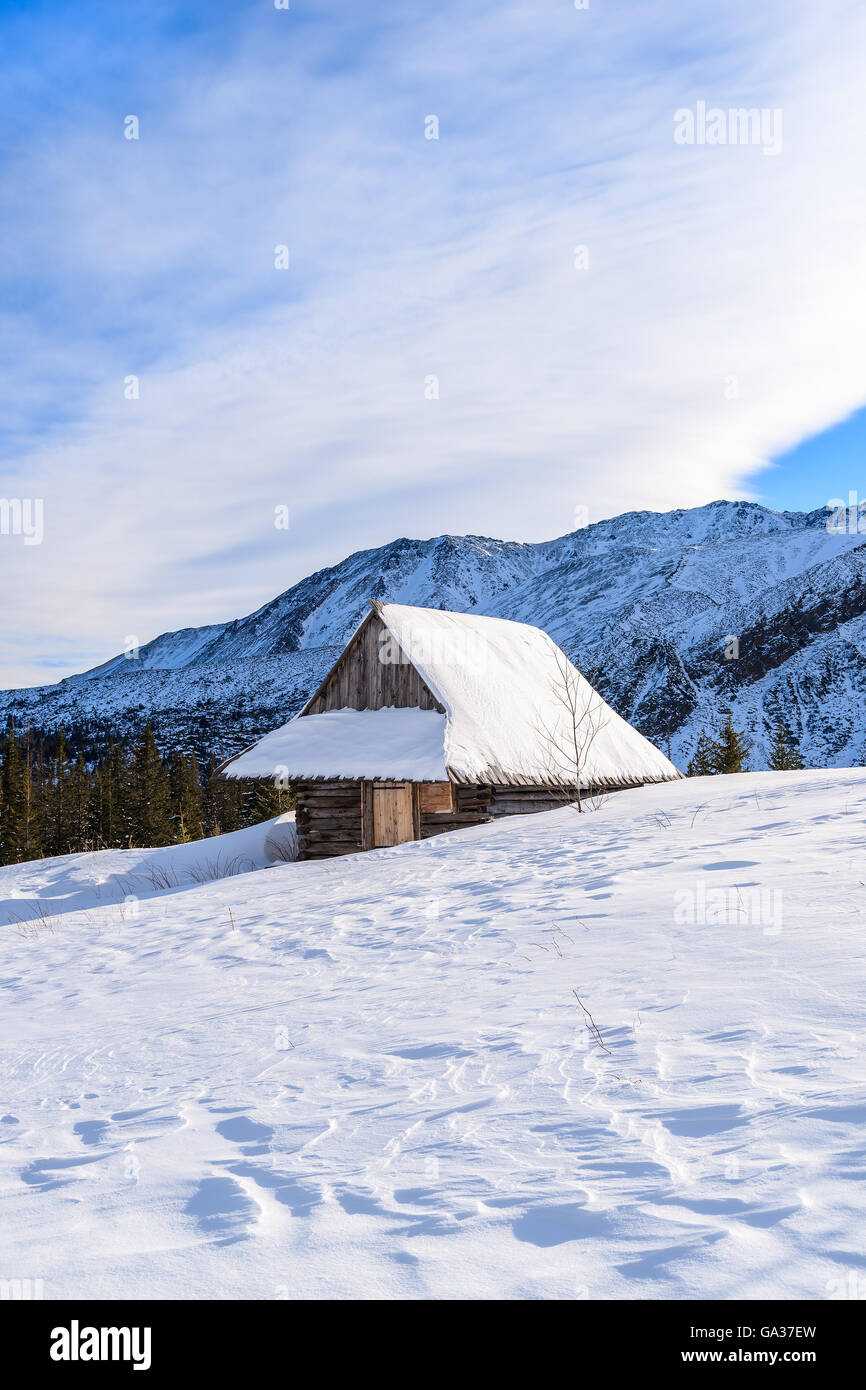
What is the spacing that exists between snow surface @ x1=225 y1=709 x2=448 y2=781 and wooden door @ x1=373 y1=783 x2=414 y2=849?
241cm

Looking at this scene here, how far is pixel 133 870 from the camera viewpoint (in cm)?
1989

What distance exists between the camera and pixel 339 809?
1691cm

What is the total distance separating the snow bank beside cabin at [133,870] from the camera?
703 inches

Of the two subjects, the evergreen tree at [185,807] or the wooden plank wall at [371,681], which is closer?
the wooden plank wall at [371,681]

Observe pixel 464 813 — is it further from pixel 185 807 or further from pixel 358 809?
pixel 185 807

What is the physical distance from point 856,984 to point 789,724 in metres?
82.4

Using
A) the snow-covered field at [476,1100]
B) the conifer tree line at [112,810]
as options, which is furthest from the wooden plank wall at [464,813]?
the conifer tree line at [112,810]

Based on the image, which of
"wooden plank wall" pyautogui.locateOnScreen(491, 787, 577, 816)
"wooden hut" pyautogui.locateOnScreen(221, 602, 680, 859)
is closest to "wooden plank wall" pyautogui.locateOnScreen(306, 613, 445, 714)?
"wooden hut" pyautogui.locateOnScreen(221, 602, 680, 859)

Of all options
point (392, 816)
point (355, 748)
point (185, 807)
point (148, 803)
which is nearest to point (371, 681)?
point (355, 748)

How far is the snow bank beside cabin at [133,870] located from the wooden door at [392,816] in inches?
86.5

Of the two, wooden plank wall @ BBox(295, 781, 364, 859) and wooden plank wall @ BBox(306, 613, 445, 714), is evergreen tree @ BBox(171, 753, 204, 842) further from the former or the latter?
wooden plank wall @ BBox(306, 613, 445, 714)

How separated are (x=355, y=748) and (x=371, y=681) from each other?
1889mm

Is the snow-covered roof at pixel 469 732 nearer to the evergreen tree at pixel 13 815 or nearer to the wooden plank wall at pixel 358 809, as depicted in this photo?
the wooden plank wall at pixel 358 809
